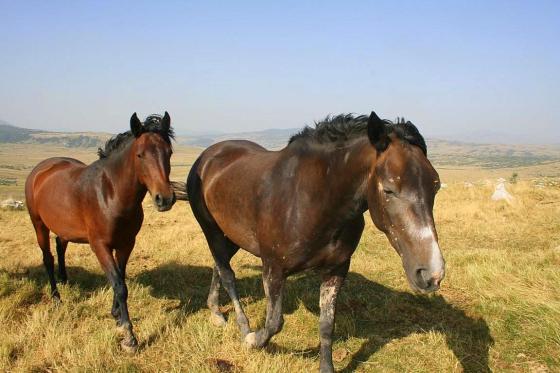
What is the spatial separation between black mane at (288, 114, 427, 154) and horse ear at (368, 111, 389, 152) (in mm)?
113

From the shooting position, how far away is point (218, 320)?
480 cm

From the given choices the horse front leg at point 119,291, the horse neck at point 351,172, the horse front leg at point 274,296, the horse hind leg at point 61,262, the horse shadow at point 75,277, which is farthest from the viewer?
the horse hind leg at point 61,262

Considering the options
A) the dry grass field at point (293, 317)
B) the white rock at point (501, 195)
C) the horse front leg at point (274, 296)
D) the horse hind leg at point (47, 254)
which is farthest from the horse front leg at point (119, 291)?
the white rock at point (501, 195)

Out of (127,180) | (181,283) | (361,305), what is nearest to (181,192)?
(181,283)

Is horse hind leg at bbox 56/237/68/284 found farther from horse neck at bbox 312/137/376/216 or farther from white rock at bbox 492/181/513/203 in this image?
white rock at bbox 492/181/513/203

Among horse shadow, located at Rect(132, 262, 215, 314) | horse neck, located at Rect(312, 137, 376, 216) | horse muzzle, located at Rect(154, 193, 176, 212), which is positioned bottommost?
horse shadow, located at Rect(132, 262, 215, 314)

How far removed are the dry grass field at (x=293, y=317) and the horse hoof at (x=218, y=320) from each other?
0.15 meters

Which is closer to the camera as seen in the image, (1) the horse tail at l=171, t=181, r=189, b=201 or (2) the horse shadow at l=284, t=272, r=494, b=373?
(2) the horse shadow at l=284, t=272, r=494, b=373

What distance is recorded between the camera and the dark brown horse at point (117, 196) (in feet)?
13.9

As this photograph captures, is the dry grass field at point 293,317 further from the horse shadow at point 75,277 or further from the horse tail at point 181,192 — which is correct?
the horse tail at point 181,192

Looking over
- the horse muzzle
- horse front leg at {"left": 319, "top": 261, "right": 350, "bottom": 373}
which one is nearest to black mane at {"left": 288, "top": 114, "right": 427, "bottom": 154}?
horse front leg at {"left": 319, "top": 261, "right": 350, "bottom": 373}

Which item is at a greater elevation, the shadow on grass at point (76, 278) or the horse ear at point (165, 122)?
the horse ear at point (165, 122)

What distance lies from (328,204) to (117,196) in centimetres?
263

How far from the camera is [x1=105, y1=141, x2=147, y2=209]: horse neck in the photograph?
4.46 m
